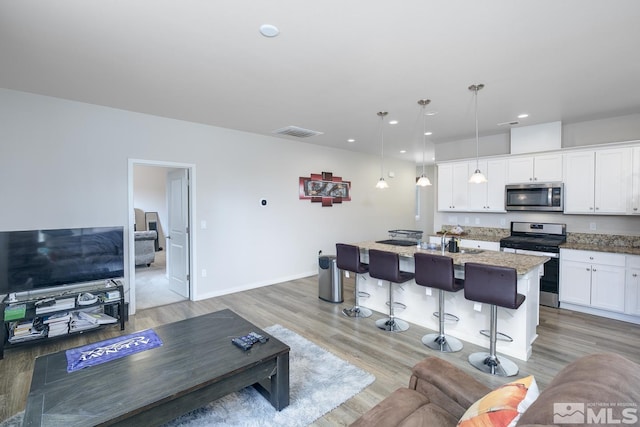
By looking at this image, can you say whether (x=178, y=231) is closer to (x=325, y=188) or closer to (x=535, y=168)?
(x=325, y=188)

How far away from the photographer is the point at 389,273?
3.53m

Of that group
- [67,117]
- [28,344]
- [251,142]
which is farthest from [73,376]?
[251,142]

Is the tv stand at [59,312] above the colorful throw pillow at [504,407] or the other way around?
the other way around

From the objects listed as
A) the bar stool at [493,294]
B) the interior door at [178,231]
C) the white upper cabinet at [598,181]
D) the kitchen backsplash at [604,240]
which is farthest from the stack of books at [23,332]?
the kitchen backsplash at [604,240]

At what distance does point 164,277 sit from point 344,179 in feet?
14.4

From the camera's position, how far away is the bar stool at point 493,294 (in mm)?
2604

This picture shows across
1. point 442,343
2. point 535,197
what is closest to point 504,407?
point 442,343

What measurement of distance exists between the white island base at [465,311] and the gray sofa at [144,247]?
5.32m

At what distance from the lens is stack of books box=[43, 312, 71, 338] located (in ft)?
10.8

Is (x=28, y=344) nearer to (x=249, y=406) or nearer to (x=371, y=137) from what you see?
(x=249, y=406)

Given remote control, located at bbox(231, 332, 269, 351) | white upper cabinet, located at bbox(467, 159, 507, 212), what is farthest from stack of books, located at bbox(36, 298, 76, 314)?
white upper cabinet, located at bbox(467, 159, 507, 212)

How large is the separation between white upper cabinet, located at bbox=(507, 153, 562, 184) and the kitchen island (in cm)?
193

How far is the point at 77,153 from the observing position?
3.76m

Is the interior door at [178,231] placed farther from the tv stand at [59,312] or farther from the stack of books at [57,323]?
the stack of books at [57,323]
